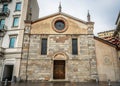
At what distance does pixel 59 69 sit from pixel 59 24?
7.43 metres

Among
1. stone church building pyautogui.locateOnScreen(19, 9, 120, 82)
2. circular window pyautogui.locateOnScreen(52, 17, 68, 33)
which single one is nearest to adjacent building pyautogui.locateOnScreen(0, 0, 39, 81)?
stone church building pyautogui.locateOnScreen(19, 9, 120, 82)

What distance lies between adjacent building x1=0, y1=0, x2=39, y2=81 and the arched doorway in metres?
5.55

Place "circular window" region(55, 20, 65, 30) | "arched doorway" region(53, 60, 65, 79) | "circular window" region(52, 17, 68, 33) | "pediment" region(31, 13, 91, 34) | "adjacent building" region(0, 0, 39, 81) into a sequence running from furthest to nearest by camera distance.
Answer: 1. "circular window" region(55, 20, 65, 30)
2. "circular window" region(52, 17, 68, 33)
3. "pediment" region(31, 13, 91, 34)
4. "adjacent building" region(0, 0, 39, 81)
5. "arched doorway" region(53, 60, 65, 79)

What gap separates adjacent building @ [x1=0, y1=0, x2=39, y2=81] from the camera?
20719 millimetres

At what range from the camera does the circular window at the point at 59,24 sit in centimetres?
2156

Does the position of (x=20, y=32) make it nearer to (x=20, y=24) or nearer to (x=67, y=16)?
(x=20, y=24)

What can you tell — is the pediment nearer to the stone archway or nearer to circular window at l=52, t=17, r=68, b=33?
circular window at l=52, t=17, r=68, b=33

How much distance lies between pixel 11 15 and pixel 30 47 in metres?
7.72

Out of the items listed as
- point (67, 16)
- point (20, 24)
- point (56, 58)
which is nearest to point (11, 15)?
point (20, 24)

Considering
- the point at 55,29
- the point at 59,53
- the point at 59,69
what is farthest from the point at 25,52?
the point at 55,29

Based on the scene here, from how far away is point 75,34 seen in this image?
21.1 meters

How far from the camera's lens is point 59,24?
72.9 ft

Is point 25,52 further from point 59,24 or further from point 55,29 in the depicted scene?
point 59,24

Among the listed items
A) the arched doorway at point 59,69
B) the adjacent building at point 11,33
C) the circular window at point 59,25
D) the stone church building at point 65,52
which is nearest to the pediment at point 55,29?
the stone church building at point 65,52
